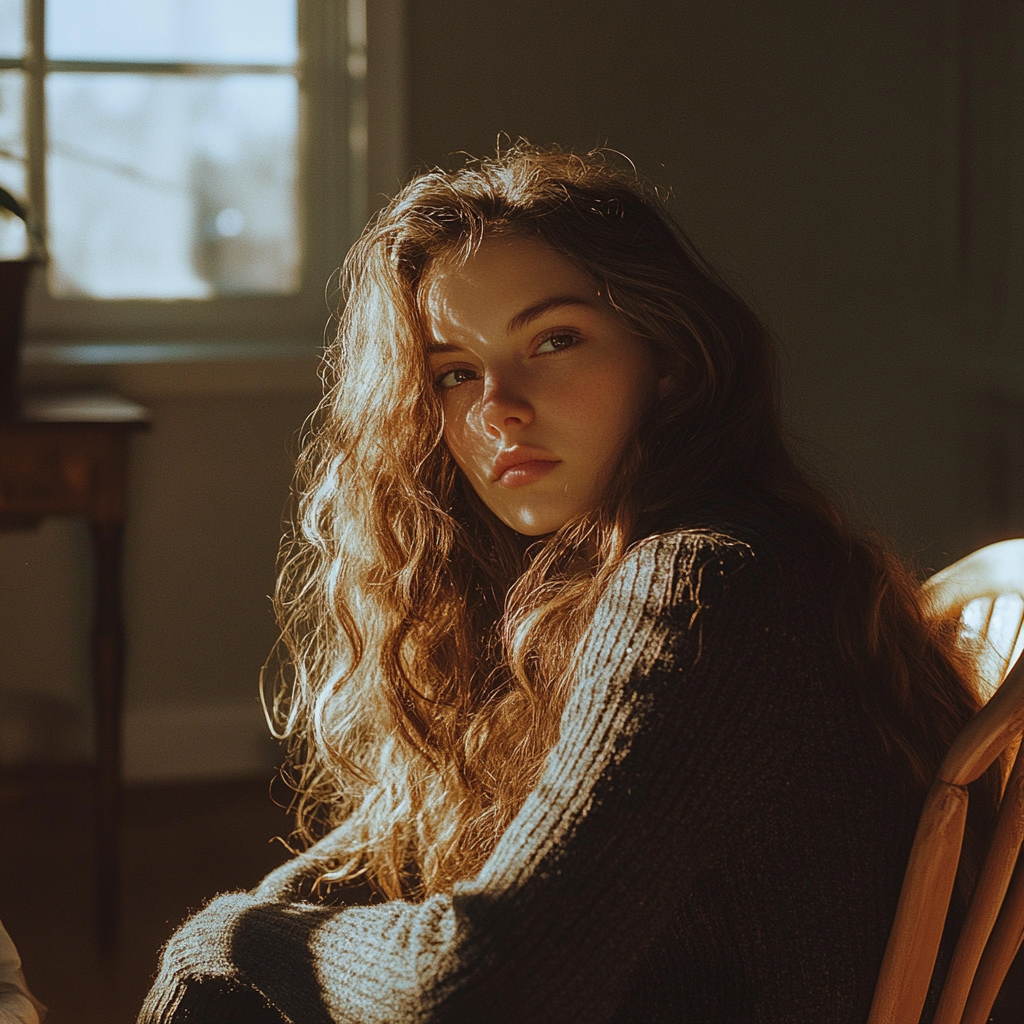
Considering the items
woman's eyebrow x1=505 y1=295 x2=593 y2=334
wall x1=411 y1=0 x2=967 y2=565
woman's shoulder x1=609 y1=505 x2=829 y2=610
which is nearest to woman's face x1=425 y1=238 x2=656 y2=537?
woman's eyebrow x1=505 y1=295 x2=593 y2=334

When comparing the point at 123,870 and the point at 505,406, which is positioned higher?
the point at 505,406

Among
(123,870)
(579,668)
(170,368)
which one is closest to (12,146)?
(170,368)

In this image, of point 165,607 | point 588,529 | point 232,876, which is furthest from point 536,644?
point 165,607

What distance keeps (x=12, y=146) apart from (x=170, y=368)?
0.56m

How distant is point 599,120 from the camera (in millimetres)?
2697

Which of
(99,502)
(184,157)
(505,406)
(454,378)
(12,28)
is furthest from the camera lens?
(184,157)

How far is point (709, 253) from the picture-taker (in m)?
2.81

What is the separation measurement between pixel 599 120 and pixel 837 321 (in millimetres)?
731

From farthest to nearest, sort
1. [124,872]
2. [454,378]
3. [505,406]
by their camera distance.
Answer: [124,872] < [454,378] < [505,406]

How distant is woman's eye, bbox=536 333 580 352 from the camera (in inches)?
39.6

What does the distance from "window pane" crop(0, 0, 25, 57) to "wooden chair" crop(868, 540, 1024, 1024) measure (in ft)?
7.82

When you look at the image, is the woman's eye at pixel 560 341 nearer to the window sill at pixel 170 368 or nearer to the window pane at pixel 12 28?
the window sill at pixel 170 368

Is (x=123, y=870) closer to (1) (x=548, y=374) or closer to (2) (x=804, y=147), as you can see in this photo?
(1) (x=548, y=374)

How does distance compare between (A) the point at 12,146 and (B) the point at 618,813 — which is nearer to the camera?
(B) the point at 618,813
